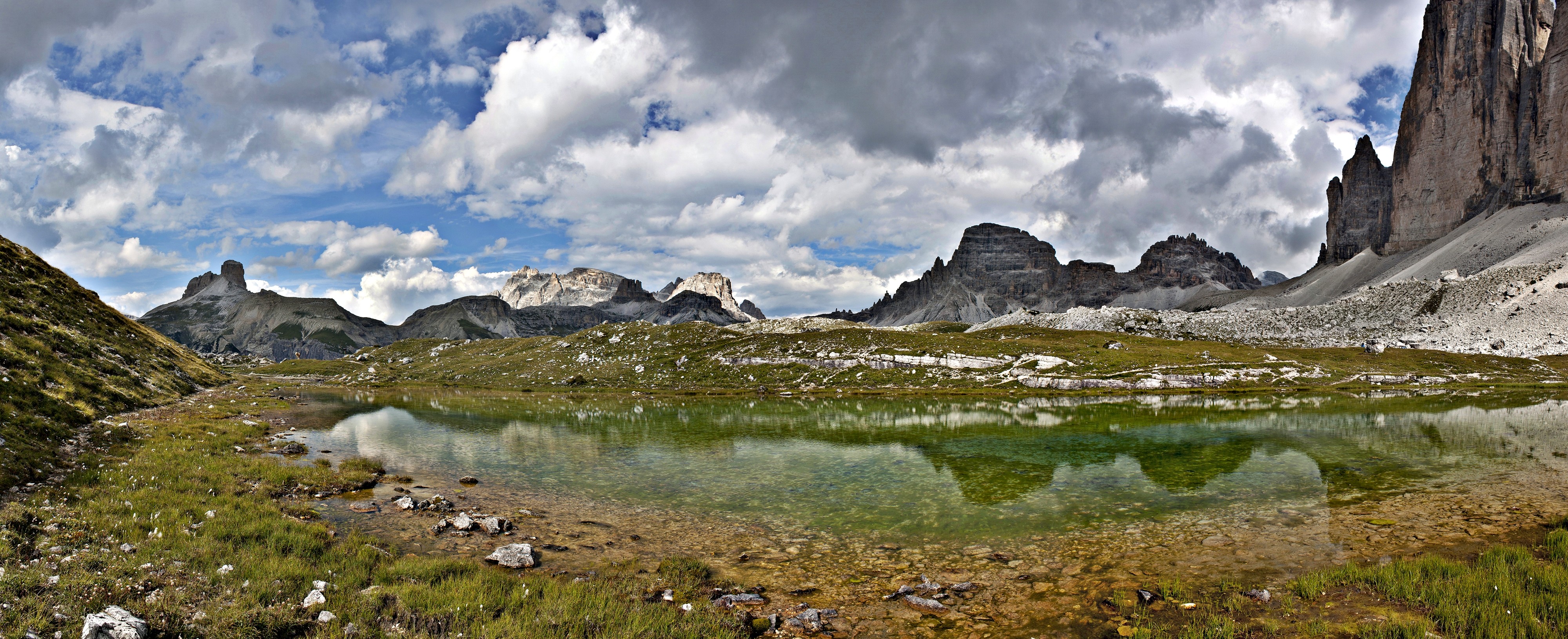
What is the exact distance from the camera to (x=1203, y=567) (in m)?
16.4

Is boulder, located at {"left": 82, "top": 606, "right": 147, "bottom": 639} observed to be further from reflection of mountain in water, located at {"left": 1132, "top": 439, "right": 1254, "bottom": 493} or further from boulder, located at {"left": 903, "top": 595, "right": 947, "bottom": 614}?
reflection of mountain in water, located at {"left": 1132, "top": 439, "right": 1254, "bottom": 493}

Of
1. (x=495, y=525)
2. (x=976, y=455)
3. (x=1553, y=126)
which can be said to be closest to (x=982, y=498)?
(x=976, y=455)

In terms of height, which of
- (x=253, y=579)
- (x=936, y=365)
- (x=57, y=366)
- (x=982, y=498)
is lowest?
(x=982, y=498)

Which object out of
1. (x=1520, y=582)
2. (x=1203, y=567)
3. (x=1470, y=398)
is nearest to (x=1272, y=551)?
(x=1203, y=567)

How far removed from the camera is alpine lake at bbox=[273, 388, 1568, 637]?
16.4 m

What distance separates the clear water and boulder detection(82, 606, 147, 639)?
661 inches

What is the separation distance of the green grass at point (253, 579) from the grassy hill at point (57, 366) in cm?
335

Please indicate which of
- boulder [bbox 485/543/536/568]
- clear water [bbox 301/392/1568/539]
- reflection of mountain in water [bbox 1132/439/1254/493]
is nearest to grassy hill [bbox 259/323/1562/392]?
clear water [bbox 301/392/1568/539]

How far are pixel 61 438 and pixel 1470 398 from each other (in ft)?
388

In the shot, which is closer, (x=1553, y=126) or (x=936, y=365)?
(x=936, y=365)

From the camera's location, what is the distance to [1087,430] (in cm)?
4822

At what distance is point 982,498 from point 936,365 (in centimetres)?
8564

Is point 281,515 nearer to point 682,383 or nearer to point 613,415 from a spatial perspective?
point 613,415

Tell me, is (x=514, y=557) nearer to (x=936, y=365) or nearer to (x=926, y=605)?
(x=926, y=605)
